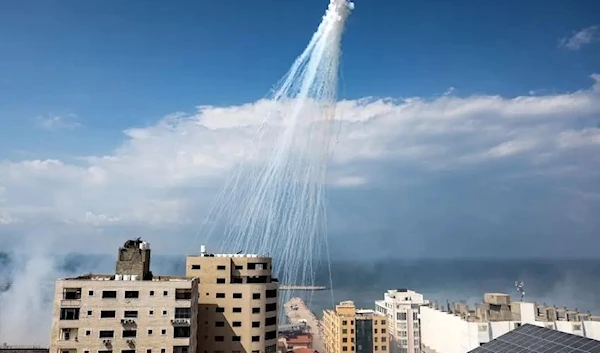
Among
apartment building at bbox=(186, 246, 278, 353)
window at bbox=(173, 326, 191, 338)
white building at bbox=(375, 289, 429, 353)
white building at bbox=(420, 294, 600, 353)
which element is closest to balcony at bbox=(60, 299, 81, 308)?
window at bbox=(173, 326, 191, 338)

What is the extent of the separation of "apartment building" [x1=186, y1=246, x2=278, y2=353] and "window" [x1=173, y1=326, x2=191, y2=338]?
6.28 metres

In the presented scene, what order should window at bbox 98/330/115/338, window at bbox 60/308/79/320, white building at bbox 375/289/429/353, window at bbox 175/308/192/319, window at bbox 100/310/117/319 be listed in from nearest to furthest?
window at bbox 60/308/79/320 → window at bbox 98/330/115/338 → window at bbox 100/310/117/319 → window at bbox 175/308/192/319 → white building at bbox 375/289/429/353

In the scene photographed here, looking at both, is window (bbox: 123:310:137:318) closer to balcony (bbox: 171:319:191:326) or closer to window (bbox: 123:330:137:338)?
window (bbox: 123:330:137:338)

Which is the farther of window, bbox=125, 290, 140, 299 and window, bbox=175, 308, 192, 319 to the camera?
window, bbox=175, 308, 192, 319

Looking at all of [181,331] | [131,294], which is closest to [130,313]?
[131,294]

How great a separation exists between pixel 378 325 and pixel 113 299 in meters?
61.1

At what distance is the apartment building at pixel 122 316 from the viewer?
42250 millimetres

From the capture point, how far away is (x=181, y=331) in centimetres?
4394

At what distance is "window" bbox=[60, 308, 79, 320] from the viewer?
42219 millimetres

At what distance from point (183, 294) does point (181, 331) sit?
3.31m

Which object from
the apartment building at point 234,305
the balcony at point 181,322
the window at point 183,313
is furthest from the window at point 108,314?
the apartment building at point 234,305

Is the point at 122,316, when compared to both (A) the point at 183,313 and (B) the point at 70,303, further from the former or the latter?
(A) the point at 183,313

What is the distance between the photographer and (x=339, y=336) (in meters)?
92.2

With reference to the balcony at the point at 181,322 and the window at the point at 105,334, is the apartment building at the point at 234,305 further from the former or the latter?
the window at the point at 105,334
